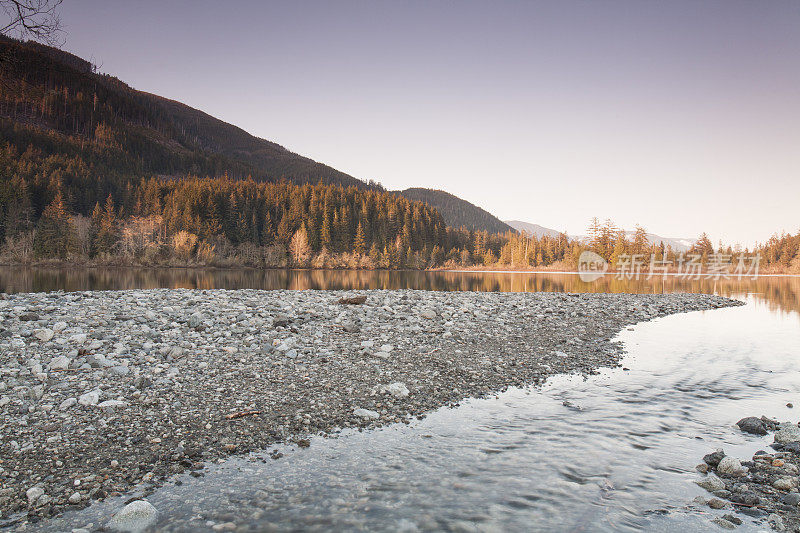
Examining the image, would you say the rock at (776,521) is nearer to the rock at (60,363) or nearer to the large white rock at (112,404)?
the large white rock at (112,404)

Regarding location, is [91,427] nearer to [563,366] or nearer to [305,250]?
[563,366]

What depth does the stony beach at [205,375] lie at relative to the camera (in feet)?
15.7

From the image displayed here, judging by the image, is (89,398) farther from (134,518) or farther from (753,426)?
(753,426)

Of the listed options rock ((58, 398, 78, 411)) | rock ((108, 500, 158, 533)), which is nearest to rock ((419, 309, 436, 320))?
rock ((58, 398, 78, 411))

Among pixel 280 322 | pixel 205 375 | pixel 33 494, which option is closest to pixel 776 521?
pixel 33 494

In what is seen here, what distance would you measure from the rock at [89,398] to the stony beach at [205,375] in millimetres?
22

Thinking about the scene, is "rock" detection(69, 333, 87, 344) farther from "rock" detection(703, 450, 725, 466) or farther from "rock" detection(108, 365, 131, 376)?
"rock" detection(703, 450, 725, 466)

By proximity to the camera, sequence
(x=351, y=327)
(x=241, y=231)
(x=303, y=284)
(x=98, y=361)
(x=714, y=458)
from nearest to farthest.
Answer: (x=714, y=458), (x=98, y=361), (x=351, y=327), (x=303, y=284), (x=241, y=231)

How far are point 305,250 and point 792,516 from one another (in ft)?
327

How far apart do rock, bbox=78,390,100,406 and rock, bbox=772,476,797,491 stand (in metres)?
8.89

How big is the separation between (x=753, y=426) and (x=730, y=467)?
2.06 meters

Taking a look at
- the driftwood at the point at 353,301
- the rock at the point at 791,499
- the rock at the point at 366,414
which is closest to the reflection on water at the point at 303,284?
the driftwood at the point at 353,301

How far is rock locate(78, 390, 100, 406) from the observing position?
19.6 ft

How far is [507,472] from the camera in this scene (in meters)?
4.96
